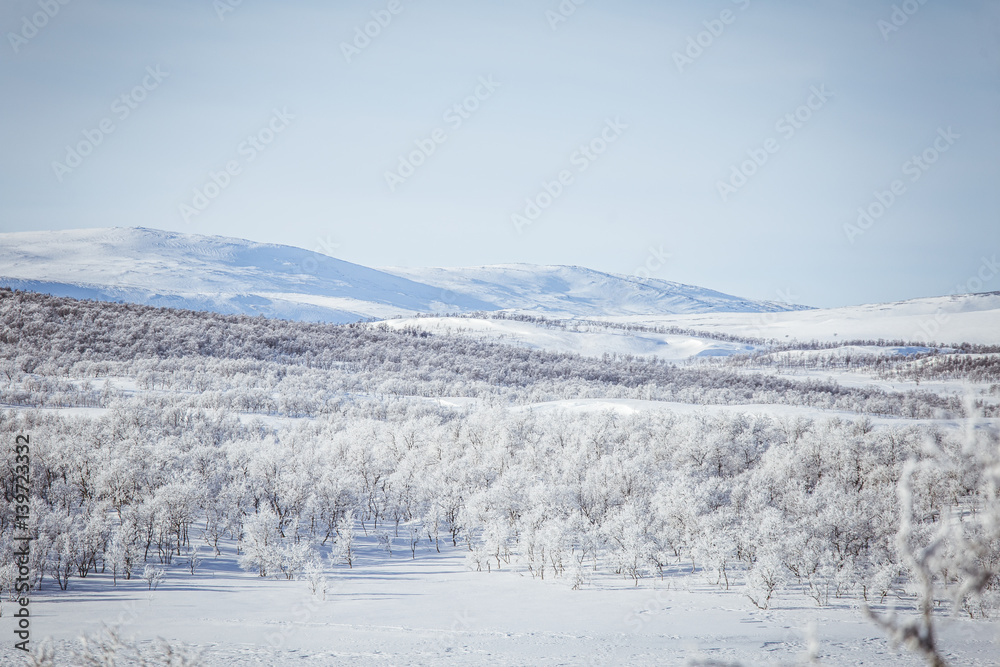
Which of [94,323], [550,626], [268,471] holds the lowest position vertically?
[550,626]

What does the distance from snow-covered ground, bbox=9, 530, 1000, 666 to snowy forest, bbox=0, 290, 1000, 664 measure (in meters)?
1.56

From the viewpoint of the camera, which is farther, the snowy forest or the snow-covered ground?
the snowy forest

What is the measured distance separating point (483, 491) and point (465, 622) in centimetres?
1867

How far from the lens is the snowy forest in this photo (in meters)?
35.7

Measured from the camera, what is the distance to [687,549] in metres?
42.7

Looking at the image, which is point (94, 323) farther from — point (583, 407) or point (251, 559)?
point (251, 559)

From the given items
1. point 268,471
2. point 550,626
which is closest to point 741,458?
point 550,626

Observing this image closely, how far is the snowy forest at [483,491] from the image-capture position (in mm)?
35688

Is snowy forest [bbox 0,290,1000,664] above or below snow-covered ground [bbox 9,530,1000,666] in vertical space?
above

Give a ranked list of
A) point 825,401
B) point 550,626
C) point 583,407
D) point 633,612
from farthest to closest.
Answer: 1. point 825,401
2. point 583,407
3. point 633,612
4. point 550,626

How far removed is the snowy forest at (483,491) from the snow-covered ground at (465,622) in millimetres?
1556

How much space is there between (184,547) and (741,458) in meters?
47.2

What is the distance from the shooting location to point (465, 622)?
100 feet

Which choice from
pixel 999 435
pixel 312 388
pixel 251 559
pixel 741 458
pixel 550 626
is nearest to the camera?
pixel 999 435
